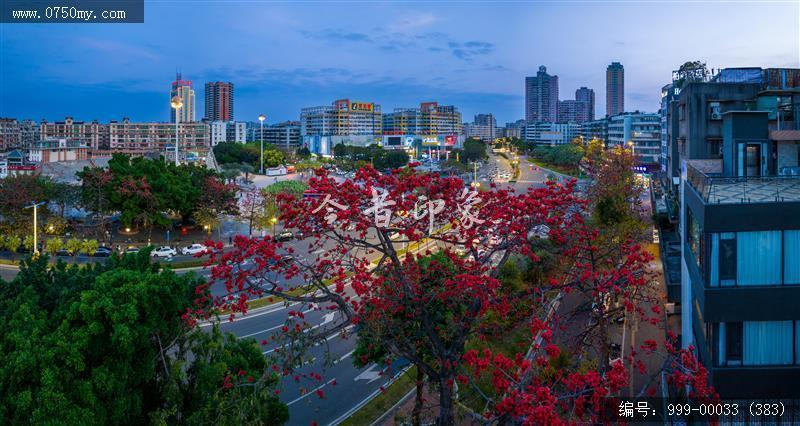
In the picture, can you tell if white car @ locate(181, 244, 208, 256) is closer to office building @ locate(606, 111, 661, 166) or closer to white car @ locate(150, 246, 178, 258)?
white car @ locate(150, 246, 178, 258)

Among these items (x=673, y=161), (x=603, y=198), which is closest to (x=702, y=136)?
(x=603, y=198)

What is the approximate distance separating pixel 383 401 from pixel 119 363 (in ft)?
21.0

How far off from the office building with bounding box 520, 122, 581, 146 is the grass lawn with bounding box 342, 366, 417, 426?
417ft

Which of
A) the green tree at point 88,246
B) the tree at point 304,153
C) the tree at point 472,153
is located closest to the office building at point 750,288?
the green tree at point 88,246

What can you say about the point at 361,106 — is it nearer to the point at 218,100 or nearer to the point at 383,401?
the point at 218,100

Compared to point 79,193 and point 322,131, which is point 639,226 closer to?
point 79,193

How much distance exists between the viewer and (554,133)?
476 feet

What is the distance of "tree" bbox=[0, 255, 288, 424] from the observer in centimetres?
728

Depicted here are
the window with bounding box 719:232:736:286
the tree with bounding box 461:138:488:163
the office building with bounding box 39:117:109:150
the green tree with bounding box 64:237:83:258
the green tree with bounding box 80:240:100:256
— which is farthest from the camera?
the office building with bounding box 39:117:109:150

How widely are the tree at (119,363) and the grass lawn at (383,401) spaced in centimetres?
302

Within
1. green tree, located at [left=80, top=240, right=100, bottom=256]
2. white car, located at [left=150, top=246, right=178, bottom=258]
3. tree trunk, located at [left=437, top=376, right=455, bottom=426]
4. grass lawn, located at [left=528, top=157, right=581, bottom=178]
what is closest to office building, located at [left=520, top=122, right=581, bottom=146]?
grass lawn, located at [left=528, top=157, right=581, bottom=178]

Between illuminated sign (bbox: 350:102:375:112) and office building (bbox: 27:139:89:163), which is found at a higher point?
illuminated sign (bbox: 350:102:375:112)

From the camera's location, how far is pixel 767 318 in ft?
28.2

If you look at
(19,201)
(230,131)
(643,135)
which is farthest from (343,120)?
(19,201)
